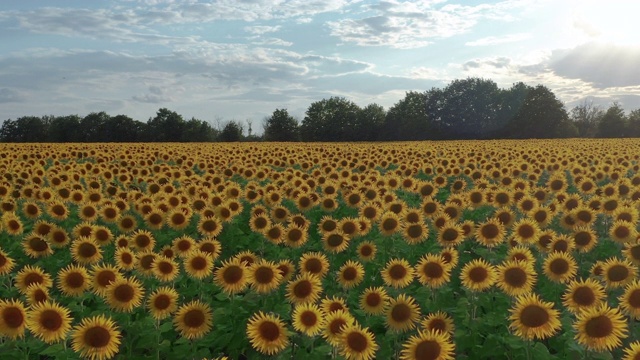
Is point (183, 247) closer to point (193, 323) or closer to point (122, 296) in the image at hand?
point (122, 296)

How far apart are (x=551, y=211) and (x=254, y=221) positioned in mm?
5771

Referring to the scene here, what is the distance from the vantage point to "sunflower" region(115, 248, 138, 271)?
786cm

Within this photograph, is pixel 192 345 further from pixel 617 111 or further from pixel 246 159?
pixel 617 111

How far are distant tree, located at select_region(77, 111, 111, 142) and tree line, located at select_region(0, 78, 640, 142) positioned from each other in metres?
0.02

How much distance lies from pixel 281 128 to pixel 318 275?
92.9 m

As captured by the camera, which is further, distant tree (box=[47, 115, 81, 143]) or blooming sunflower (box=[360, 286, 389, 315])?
distant tree (box=[47, 115, 81, 143])

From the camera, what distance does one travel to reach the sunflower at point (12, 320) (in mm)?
5855

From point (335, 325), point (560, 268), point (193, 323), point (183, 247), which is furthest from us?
point (183, 247)

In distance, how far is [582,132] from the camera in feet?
387

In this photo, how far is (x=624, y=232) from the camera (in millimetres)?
9547

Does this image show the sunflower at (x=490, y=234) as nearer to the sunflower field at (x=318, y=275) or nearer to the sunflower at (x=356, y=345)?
the sunflower field at (x=318, y=275)

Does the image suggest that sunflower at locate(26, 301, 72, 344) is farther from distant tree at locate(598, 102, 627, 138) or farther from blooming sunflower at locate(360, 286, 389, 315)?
distant tree at locate(598, 102, 627, 138)

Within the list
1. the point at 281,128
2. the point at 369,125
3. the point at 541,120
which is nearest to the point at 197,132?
the point at 281,128

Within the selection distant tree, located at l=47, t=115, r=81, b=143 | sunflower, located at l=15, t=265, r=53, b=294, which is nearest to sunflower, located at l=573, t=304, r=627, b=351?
sunflower, located at l=15, t=265, r=53, b=294
